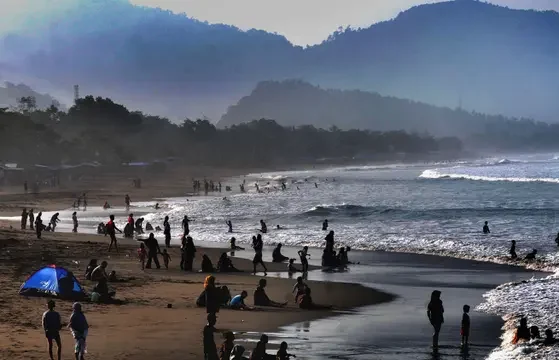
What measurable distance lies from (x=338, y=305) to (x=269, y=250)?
11.3 meters

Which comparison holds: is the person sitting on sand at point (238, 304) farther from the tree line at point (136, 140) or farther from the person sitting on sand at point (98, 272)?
the tree line at point (136, 140)

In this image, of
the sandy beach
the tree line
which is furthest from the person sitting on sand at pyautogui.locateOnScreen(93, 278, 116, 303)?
the tree line

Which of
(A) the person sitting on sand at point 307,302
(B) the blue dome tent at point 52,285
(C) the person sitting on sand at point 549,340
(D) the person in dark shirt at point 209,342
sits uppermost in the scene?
(B) the blue dome tent at point 52,285

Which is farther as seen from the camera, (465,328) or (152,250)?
(152,250)

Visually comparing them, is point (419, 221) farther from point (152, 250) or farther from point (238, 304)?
point (238, 304)

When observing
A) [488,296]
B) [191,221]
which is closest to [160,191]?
[191,221]

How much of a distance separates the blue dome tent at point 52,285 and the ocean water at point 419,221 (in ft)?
27.1

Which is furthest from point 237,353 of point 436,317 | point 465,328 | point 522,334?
point 522,334

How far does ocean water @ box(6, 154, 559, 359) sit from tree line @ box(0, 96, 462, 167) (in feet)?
130

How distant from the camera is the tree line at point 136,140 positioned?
94500 millimetres

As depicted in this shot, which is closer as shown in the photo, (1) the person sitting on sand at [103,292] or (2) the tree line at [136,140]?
(1) the person sitting on sand at [103,292]

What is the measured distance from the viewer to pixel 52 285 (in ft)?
51.0

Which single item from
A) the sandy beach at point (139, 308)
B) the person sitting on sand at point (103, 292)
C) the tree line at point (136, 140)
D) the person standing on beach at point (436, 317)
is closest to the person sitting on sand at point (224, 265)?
the sandy beach at point (139, 308)

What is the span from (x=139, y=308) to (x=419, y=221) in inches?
994
